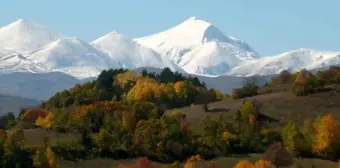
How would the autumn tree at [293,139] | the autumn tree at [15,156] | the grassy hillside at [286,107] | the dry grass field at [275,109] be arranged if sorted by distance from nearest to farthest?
the autumn tree at [15,156], the autumn tree at [293,139], the dry grass field at [275,109], the grassy hillside at [286,107]

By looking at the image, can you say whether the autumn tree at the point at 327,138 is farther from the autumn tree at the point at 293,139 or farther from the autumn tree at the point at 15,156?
the autumn tree at the point at 15,156

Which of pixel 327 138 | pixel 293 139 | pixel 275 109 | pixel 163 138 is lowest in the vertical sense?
pixel 327 138

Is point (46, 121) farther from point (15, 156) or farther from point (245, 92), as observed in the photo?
point (245, 92)

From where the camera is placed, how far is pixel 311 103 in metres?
158

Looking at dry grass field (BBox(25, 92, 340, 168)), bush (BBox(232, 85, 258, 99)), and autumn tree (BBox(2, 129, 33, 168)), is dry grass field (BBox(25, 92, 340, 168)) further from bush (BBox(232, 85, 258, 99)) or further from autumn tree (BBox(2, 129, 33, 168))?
autumn tree (BBox(2, 129, 33, 168))

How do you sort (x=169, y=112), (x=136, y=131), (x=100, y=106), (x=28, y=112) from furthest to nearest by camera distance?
(x=28, y=112) < (x=169, y=112) < (x=100, y=106) < (x=136, y=131)

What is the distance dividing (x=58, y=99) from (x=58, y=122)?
39959 millimetres

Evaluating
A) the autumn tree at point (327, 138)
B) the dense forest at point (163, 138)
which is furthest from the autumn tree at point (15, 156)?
the autumn tree at point (327, 138)

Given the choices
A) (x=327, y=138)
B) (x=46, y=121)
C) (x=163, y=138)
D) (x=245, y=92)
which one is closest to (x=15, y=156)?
(x=163, y=138)

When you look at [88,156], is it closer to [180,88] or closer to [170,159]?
[170,159]

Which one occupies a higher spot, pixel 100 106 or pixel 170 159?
pixel 100 106

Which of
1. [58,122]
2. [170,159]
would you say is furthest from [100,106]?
[170,159]

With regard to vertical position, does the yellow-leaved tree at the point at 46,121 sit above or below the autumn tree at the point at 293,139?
above

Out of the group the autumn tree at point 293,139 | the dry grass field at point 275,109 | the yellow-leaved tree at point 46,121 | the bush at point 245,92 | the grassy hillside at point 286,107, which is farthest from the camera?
the bush at point 245,92
